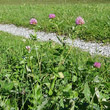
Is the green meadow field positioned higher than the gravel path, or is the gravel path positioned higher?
the green meadow field

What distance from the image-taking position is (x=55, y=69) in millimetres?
2109

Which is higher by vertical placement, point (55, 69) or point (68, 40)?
point (55, 69)

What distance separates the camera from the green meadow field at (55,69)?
1.86 meters

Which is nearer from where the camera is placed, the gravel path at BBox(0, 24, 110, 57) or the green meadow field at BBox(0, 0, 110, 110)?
the green meadow field at BBox(0, 0, 110, 110)

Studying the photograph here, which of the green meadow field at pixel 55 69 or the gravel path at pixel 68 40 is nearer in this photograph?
the green meadow field at pixel 55 69

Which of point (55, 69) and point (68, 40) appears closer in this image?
point (55, 69)

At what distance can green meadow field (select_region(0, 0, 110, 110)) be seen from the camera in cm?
186

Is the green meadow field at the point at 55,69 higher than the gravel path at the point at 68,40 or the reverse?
higher

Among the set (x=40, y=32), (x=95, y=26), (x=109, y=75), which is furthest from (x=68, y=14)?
(x=109, y=75)

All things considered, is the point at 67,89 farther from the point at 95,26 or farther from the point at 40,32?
the point at 40,32

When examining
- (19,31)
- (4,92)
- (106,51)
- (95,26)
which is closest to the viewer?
(4,92)

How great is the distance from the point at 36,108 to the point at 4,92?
2.38 feet

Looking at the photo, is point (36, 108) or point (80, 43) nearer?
point (36, 108)

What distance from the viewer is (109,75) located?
3.45 m
